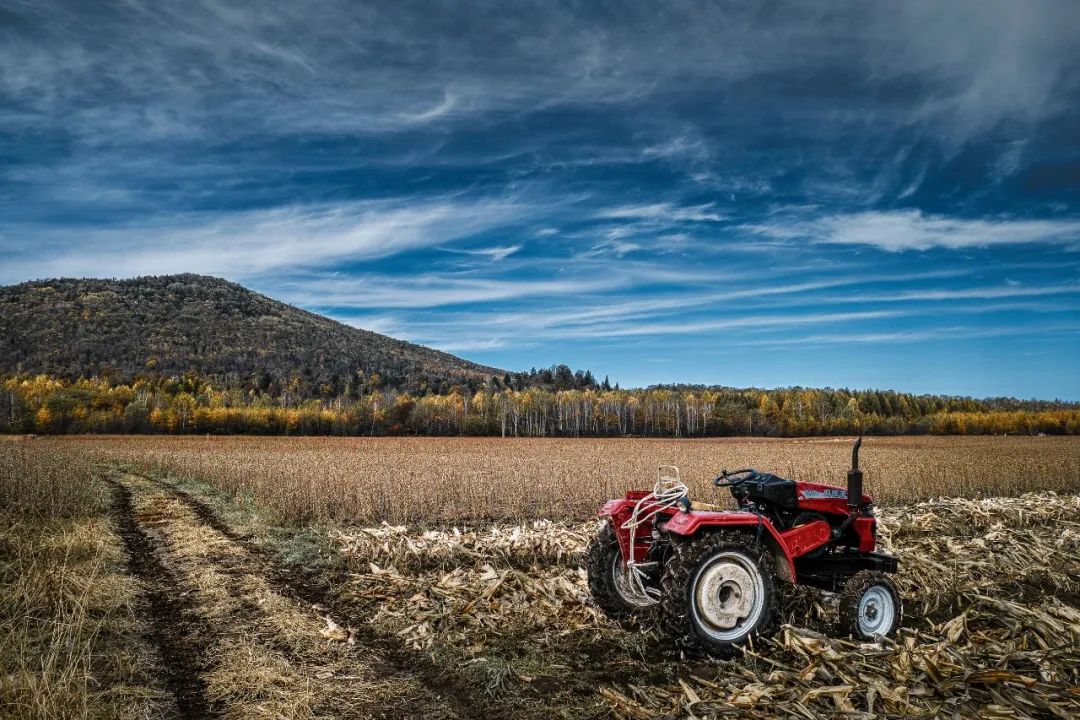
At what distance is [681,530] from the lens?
5641 millimetres

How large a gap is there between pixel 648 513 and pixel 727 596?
1.22 m

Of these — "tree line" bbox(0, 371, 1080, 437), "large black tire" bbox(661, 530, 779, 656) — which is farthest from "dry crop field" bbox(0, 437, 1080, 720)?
"tree line" bbox(0, 371, 1080, 437)

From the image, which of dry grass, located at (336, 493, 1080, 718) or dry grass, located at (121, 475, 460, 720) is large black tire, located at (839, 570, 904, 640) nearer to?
dry grass, located at (336, 493, 1080, 718)

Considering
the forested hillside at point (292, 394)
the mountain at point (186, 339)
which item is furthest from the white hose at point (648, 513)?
the mountain at point (186, 339)

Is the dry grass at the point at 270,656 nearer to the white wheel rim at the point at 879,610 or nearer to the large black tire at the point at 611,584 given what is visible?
the large black tire at the point at 611,584

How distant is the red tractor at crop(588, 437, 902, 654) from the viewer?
5566 millimetres

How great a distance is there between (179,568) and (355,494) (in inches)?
257

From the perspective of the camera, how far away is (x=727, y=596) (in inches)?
230

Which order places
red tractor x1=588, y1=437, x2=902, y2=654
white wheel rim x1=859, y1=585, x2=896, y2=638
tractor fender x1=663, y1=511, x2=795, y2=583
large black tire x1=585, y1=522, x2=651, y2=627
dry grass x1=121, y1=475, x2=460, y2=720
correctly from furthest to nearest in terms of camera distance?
large black tire x1=585, y1=522, x2=651, y2=627 → white wheel rim x1=859, y1=585, x2=896, y2=638 → tractor fender x1=663, y1=511, x2=795, y2=583 → red tractor x1=588, y1=437, x2=902, y2=654 → dry grass x1=121, y1=475, x2=460, y2=720

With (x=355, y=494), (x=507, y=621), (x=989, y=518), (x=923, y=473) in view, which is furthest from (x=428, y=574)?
(x=923, y=473)

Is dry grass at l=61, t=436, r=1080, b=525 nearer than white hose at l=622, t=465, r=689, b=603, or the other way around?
white hose at l=622, t=465, r=689, b=603

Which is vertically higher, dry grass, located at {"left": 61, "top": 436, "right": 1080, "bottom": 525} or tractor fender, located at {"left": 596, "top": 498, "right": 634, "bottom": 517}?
tractor fender, located at {"left": 596, "top": 498, "right": 634, "bottom": 517}

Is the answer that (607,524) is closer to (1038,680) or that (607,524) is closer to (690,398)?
(1038,680)

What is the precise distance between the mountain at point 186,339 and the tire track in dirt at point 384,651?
112945mm
